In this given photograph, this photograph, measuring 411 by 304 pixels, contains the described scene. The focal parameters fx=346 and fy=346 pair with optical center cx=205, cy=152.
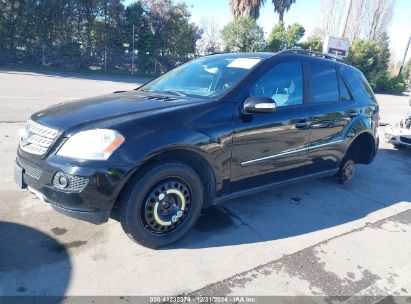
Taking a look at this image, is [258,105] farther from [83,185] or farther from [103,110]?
[83,185]

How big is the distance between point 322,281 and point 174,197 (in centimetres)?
144

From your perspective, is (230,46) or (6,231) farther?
(230,46)

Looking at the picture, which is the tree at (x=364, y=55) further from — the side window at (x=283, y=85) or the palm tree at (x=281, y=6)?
the side window at (x=283, y=85)

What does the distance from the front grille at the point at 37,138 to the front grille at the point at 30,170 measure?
0.12m

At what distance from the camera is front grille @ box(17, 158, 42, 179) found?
9.18 ft

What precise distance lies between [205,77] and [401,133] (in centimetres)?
573

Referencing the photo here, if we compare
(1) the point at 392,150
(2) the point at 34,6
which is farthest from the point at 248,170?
(2) the point at 34,6

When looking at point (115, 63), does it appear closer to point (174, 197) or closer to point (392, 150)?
point (392, 150)

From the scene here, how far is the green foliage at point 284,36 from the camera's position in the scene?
28.2 m

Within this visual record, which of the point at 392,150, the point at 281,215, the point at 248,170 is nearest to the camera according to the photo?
the point at 248,170

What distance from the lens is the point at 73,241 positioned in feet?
10.2

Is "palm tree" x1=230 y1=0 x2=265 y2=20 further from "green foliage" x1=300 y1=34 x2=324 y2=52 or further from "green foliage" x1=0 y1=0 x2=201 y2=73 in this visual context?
"green foliage" x1=300 y1=34 x2=324 y2=52

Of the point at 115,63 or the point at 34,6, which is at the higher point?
the point at 34,6

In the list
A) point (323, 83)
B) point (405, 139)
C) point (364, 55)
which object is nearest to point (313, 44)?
point (364, 55)
